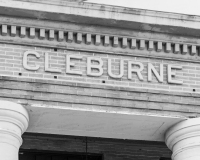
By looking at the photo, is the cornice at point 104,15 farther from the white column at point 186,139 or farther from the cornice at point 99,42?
the white column at point 186,139

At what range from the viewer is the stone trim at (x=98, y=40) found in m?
20.1

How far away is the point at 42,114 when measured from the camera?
20.0 meters

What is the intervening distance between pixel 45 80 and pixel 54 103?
585 mm

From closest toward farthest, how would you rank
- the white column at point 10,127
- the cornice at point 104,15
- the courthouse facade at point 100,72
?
the white column at point 10,127, the courthouse facade at point 100,72, the cornice at point 104,15

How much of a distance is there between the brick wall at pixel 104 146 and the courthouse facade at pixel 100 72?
225cm

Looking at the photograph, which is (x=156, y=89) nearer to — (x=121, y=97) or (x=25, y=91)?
(x=121, y=97)

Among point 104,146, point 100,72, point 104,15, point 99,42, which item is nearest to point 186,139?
Answer: point 100,72

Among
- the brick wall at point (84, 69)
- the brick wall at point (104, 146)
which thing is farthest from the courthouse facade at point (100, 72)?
the brick wall at point (104, 146)

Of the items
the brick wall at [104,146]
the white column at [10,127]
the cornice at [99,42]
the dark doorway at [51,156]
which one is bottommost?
the white column at [10,127]

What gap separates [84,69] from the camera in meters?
20.4

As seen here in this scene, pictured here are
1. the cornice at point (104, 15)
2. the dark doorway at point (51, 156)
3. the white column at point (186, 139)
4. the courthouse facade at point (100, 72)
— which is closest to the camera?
the courthouse facade at point (100, 72)

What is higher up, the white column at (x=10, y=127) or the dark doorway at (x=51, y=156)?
the dark doorway at (x=51, y=156)

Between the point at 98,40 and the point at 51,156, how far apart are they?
431cm

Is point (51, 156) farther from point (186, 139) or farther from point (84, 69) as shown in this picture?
point (186, 139)
